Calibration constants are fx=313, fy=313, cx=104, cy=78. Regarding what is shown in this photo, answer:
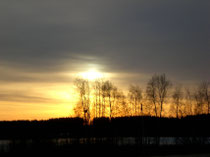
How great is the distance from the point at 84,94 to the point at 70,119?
41.4 feet

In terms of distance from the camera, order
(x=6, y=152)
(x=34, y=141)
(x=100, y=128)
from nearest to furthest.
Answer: (x=6, y=152) → (x=34, y=141) → (x=100, y=128)

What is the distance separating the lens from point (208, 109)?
8544 centimetres

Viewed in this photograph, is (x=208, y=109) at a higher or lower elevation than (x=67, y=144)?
higher

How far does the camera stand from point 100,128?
48.5m

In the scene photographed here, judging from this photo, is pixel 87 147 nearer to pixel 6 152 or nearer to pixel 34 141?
pixel 34 141

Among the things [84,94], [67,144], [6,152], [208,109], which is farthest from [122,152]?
[208,109]

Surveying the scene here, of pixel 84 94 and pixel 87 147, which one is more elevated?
pixel 84 94

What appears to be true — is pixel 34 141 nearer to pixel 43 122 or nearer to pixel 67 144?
pixel 67 144

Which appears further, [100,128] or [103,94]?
[103,94]

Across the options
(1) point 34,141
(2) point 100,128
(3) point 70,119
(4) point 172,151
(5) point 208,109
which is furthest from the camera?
(5) point 208,109

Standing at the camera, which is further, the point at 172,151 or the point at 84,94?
the point at 84,94

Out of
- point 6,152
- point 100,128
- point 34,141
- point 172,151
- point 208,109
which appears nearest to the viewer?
point 6,152

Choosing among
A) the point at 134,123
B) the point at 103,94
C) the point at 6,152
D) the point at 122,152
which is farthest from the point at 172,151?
the point at 103,94

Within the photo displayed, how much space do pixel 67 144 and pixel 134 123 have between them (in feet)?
136
